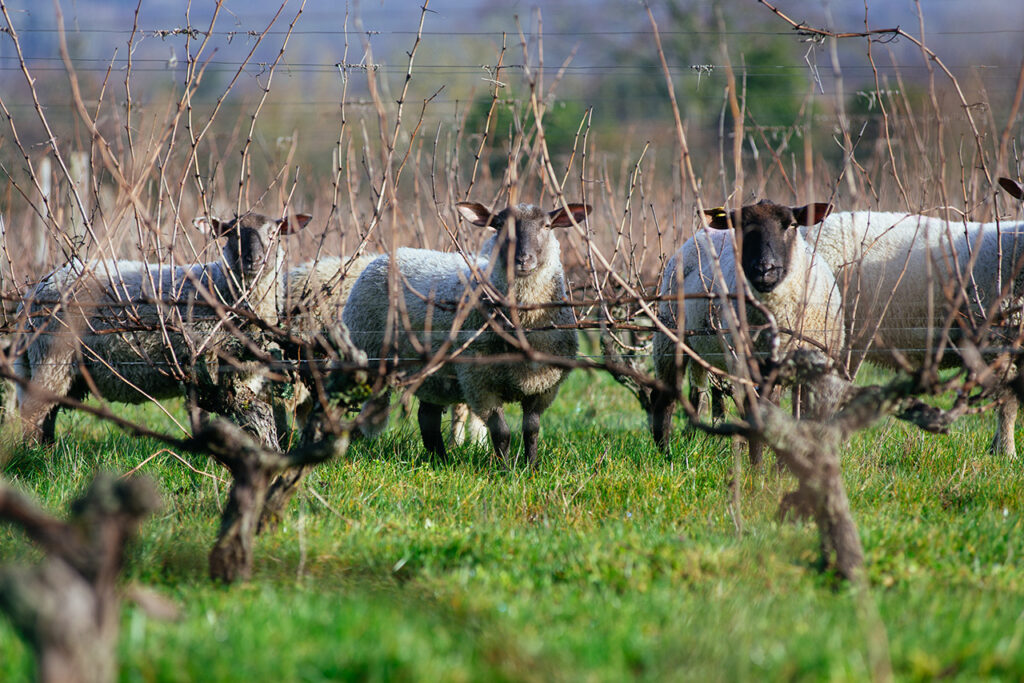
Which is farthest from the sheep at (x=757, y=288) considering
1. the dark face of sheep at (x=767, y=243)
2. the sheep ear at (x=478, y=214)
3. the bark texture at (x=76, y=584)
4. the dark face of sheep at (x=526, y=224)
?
the bark texture at (x=76, y=584)

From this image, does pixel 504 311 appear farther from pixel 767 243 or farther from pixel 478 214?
pixel 767 243

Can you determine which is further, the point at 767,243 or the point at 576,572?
the point at 767,243

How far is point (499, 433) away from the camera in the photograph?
5398 millimetres

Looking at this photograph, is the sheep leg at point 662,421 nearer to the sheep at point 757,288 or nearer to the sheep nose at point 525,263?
the sheep at point 757,288

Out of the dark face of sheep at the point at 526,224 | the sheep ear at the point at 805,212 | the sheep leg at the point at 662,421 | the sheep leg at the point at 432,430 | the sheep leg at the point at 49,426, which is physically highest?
the sheep ear at the point at 805,212

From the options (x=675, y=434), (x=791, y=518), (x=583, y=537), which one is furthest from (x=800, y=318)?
(x=675, y=434)

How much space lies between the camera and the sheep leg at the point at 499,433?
5.37 metres

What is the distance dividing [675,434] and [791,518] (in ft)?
7.50

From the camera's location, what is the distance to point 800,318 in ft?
11.9

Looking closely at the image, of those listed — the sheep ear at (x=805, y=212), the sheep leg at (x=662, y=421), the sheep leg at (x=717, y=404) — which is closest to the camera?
the sheep ear at (x=805, y=212)

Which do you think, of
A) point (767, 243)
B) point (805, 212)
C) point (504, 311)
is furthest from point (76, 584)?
point (805, 212)

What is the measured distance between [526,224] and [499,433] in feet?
4.18

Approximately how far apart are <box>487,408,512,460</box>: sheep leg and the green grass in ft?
0.62

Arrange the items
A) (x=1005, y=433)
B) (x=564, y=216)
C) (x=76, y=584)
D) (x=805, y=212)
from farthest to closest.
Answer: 1. (x=1005, y=433)
2. (x=564, y=216)
3. (x=805, y=212)
4. (x=76, y=584)
